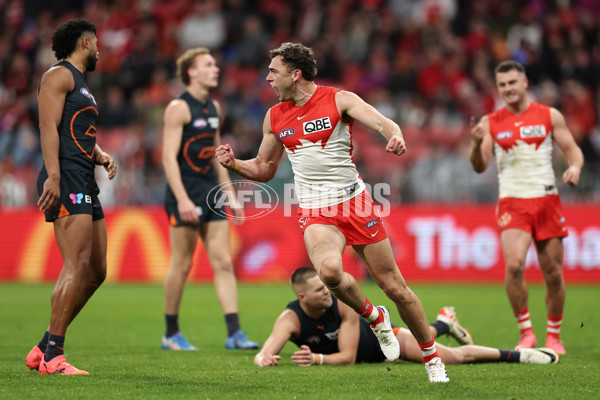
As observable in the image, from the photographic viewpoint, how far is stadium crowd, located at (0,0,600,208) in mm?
17422

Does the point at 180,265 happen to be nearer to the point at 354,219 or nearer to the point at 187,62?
the point at 187,62

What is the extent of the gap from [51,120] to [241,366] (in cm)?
275

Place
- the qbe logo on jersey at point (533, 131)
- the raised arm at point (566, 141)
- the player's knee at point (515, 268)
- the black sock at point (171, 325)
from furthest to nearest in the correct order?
the black sock at point (171, 325) → the qbe logo on jersey at point (533, 131) → the raised arm at point (566, 141) → the player's knee at point (515, 268)

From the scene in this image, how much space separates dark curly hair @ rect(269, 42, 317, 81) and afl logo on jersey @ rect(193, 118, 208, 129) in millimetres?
2610

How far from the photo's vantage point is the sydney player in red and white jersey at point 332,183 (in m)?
6.13

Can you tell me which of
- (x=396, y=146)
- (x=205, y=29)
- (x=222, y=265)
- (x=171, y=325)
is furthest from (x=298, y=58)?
(x=205, y=29)

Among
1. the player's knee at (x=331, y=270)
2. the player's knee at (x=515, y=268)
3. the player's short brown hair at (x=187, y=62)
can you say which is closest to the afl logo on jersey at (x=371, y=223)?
the player's knee at (x=331, y=270)

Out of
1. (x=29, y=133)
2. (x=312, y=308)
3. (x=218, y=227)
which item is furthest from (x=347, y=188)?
(x=29, y=133)

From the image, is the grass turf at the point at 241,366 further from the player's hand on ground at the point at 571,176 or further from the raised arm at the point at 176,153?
the player's hand on ground at the point at 571,176

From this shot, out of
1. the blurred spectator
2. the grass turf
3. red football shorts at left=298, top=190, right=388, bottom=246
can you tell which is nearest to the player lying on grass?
the grass turf

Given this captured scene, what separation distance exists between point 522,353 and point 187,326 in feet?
16.7

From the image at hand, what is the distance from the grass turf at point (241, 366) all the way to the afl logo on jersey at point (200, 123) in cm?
251

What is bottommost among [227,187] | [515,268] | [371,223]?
[515,268]

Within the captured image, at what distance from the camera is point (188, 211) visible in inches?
340
